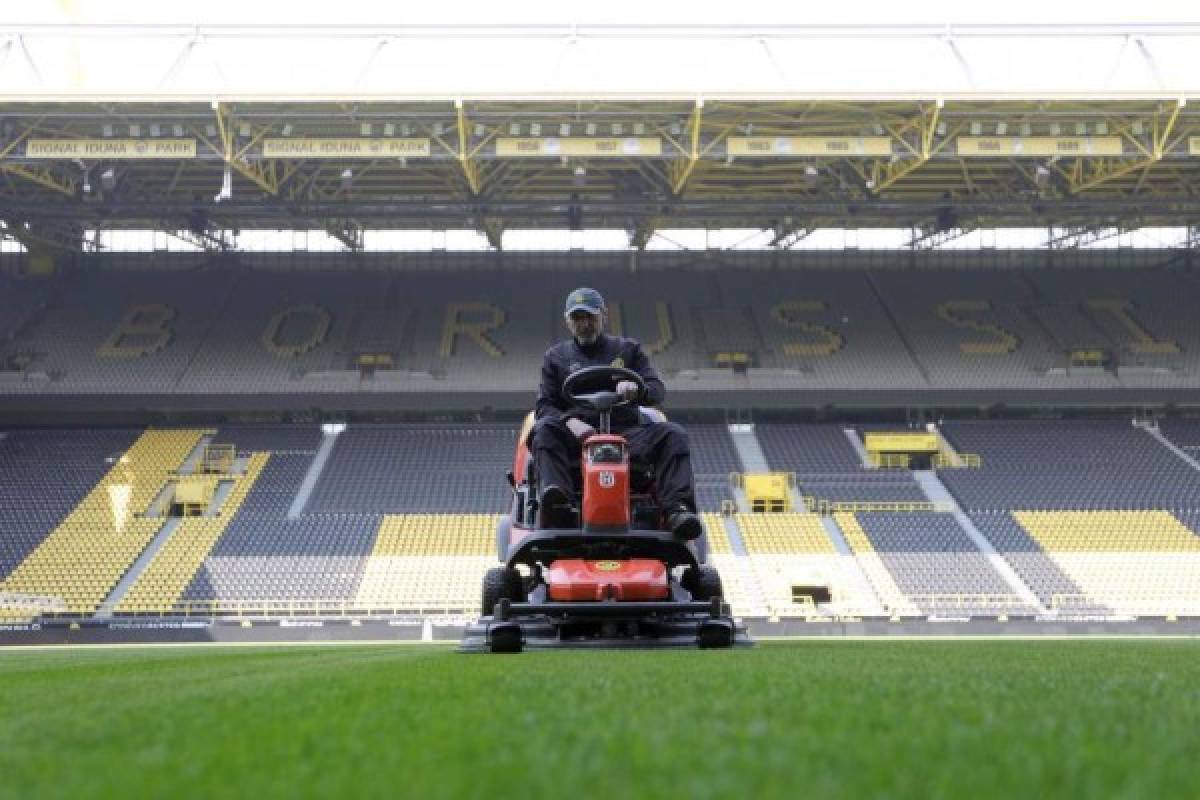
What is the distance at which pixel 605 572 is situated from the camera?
25.3 feet

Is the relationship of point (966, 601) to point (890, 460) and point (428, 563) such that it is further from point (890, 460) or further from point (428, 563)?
point (428, 563)

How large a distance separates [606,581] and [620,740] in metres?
5.40

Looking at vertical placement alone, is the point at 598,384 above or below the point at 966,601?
below

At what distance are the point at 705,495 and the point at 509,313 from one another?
1116cm

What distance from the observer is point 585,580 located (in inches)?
302

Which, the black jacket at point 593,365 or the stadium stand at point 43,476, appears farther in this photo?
the stadium stand at point 43,476

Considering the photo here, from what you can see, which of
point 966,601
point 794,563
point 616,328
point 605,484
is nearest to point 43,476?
point 616,328

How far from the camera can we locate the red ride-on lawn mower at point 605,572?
7648 millimetres

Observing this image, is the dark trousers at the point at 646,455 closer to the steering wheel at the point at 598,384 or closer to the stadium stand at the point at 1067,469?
the steering wheel at the point at 598,384

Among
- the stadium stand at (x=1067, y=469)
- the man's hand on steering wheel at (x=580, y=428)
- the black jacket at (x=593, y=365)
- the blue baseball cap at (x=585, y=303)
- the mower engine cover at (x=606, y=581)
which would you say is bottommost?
the mower engine cover at (x=606, y=581)

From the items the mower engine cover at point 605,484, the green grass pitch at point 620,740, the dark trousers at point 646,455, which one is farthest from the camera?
the dark trousers at point 646,455

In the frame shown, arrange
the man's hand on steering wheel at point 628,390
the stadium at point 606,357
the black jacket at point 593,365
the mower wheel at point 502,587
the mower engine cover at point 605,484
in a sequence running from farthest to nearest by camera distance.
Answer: the stadium at point 606,357, the mower wheel at point 502,587, the black jacket at point 593,365, the man's hand on steering wheel at point 628,390, the mower engine cover at point 605,484

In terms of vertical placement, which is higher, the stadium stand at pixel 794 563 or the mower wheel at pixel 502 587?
the stadium stand at pixel 794 563

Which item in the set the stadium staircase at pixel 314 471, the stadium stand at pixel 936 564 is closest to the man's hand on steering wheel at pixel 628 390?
the stadium stand at pixel 936 564
